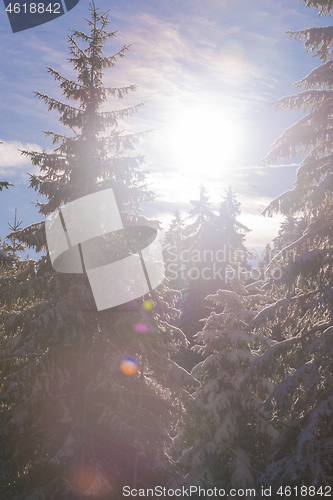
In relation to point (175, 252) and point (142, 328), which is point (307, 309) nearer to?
point (142, 328)

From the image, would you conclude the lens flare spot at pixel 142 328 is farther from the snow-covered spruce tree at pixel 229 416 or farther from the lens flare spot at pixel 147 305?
the snow-covered spruce tree at pixel 229 416

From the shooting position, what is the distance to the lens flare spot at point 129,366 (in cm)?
1001

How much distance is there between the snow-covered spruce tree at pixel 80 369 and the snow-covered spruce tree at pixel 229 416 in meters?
2.31

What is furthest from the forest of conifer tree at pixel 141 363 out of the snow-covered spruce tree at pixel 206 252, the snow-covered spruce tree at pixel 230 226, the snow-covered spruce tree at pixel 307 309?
the snow-covered spruce tree at pixel 230 226

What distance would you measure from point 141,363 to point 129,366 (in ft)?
1.85

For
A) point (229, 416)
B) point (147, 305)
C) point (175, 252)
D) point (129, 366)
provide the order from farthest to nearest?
1. point (175, 252)
2. point (229, 416)
3. point (147, 305)
4. point (129, 366)

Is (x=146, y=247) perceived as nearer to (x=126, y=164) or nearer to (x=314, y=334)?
(x=126, y=164)

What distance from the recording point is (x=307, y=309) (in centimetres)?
900

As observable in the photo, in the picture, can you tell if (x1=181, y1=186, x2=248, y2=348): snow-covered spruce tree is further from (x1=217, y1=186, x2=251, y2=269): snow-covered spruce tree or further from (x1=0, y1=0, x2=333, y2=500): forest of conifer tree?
(x1=0, y1=0, x2=333, y2=500): forest of conifer tree

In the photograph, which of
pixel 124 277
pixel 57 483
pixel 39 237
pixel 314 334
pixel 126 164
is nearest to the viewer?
pixel 57 483

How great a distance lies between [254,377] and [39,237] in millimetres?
7478

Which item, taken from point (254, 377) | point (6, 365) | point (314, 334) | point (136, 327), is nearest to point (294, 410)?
point (254, 377)

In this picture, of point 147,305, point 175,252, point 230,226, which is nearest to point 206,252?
point 230,226

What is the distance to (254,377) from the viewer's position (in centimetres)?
926
